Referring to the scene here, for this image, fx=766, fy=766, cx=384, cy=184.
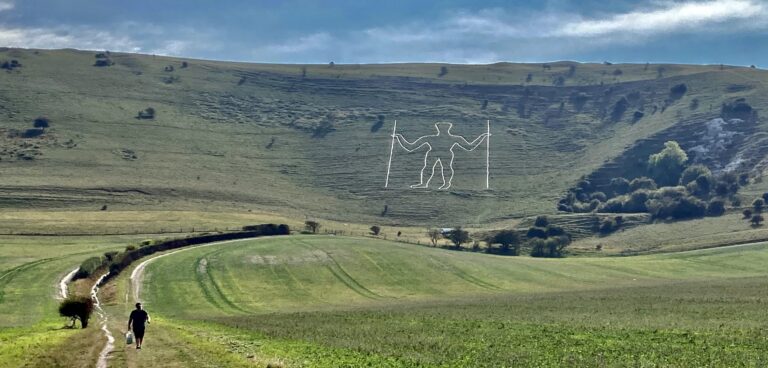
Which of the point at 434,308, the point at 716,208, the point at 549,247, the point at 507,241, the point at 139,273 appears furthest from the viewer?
the point at 716,208

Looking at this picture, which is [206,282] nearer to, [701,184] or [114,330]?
[114,330]

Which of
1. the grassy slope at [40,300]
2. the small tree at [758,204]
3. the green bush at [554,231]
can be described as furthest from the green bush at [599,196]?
the grassy slope at [40,300]

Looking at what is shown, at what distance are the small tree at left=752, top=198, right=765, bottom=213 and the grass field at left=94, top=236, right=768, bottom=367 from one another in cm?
4419

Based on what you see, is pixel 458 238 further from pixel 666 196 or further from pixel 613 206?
pixel 666 196

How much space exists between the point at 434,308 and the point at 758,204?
131 metres

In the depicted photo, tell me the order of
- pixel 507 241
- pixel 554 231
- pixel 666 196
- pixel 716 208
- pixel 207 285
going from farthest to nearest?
pixel 666 196, pixel 716 208, pixel 554 231, pixel 507 241, pixel 207 285

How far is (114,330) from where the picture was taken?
40625mm

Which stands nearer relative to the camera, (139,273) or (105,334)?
(105,334)

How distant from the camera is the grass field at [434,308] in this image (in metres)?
28.2

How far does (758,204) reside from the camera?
16312 centimetres

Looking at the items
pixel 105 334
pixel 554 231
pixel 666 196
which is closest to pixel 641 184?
pixel 666 196

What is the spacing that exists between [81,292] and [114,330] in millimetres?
30242

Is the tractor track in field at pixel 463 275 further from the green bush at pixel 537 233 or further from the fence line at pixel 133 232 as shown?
the green bush at pixel 537 233

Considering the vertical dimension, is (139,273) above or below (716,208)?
below
